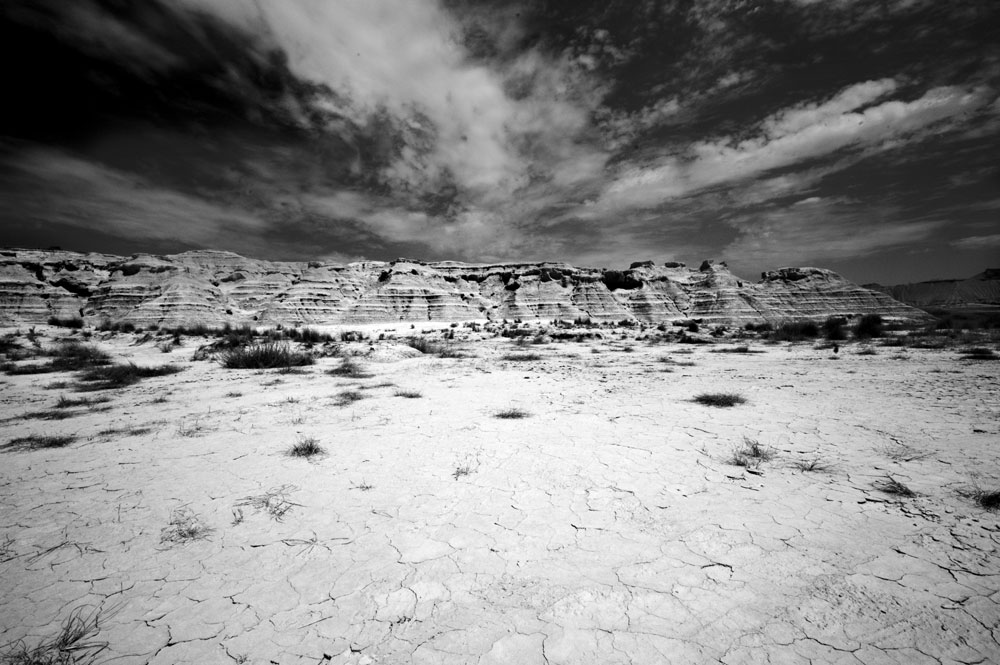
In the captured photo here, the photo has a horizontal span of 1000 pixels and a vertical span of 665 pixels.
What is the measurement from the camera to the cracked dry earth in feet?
6.09

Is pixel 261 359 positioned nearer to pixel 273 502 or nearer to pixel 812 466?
pixel 273 502

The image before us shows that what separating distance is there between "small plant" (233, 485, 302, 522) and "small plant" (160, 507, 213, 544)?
23 centimetres

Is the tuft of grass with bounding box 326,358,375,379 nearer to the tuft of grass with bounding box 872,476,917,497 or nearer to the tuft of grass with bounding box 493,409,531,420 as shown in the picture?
the tuft of grass with bounding box 493,409,531,420

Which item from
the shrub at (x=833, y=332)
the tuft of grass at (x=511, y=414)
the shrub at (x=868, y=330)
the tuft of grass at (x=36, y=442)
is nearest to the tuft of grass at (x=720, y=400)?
the tuft of grass at (x=511, y=414)

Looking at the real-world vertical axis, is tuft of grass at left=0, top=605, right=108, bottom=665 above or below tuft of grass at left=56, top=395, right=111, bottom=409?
below

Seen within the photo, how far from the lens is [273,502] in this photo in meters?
3.21

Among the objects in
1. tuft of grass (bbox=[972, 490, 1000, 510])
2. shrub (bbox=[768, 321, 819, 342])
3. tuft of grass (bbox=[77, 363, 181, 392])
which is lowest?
tuft of grass (bbox=[972, 490, 1000, 510])

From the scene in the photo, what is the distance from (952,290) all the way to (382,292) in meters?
203

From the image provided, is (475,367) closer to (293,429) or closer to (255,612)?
(293,429)

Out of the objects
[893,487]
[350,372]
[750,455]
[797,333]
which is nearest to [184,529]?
[750,455]

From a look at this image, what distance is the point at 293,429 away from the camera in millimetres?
5121

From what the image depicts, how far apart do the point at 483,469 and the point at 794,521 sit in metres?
2.63

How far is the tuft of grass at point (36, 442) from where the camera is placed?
174 inches

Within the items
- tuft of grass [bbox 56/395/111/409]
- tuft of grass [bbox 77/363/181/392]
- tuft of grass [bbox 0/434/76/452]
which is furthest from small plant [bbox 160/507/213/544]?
tuft of grass [bbox 77/363/181/392]
